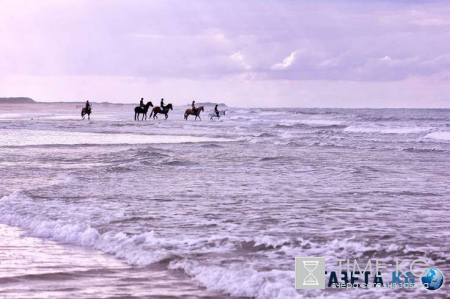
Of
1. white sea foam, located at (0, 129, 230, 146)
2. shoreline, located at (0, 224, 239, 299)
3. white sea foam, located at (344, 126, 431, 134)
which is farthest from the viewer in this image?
white sea foam, located at (344, 126, 431, 134)

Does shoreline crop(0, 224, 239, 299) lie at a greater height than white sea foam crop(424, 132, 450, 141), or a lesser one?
lesser

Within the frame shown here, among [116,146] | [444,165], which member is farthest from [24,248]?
[116,146]

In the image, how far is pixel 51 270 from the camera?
22.4 feet

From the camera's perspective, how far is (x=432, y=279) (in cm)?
629

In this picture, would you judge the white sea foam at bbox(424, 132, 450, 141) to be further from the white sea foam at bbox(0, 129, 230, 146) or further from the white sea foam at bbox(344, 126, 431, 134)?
the white sea foam at bbox(0, 129, 230, 146)

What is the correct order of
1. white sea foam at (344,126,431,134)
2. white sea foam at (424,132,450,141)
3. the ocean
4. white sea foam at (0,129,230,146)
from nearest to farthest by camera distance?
1. the ocean
2. white sea foam at (0,129,230,146)
3. white sea foam at (424,132,450,141)
4. white sea foam at (344,126,431,134)

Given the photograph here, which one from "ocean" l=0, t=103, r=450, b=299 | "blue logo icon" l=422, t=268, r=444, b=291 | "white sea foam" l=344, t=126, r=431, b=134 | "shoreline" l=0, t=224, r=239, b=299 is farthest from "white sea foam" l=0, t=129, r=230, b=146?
"blue logo icon" l=422, t=268, r=444, b=291

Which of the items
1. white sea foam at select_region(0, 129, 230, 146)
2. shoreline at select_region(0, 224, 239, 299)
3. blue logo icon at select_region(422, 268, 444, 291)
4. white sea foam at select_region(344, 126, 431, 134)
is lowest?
white sea foam at select_region(0, 129, 230, 146)

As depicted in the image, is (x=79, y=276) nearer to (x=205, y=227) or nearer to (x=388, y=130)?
(x=205, y=227)

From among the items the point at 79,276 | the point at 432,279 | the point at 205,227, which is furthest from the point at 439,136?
the point at 79,276

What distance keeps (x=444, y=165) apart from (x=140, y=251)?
13600 millimetres

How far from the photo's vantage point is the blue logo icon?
612 cm

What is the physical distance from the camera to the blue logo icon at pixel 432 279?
6125 mm

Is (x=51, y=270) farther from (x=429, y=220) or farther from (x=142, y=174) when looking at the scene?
(x=142, y=174)
